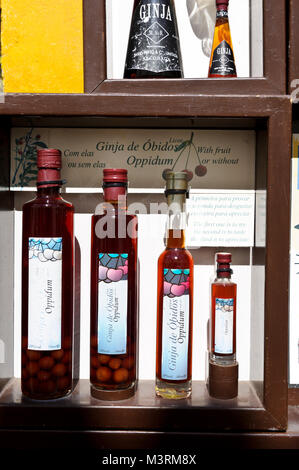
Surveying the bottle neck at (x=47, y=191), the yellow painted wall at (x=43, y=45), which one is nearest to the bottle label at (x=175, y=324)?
the bottle neck at (x=47, y=191)

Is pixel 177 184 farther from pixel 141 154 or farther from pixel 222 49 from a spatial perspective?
pixel 222 49

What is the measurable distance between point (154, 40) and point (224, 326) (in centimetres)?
54

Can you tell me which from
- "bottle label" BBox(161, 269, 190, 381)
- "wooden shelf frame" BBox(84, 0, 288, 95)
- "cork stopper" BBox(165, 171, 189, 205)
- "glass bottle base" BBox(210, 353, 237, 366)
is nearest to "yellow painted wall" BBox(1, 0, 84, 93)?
"wooden shelf frame" BBox(84, 0, 288, 95)

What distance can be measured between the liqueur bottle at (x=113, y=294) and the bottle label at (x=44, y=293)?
0.21ft

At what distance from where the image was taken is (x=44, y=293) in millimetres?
776

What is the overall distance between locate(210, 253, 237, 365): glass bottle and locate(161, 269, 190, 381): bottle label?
2.3 inches

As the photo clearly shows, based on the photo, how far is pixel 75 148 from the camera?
2.99ft

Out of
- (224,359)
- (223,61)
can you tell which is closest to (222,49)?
(223,61)

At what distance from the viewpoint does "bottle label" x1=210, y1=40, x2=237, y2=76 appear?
2.77 feet

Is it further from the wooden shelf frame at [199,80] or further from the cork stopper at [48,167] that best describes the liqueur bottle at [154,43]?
the cork stopper at [48,167]

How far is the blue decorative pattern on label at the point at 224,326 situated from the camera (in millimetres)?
808

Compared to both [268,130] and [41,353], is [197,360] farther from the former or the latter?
[268,130]

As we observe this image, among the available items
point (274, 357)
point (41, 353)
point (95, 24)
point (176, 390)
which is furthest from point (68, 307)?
point (95, 24)

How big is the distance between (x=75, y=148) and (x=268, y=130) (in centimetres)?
39
